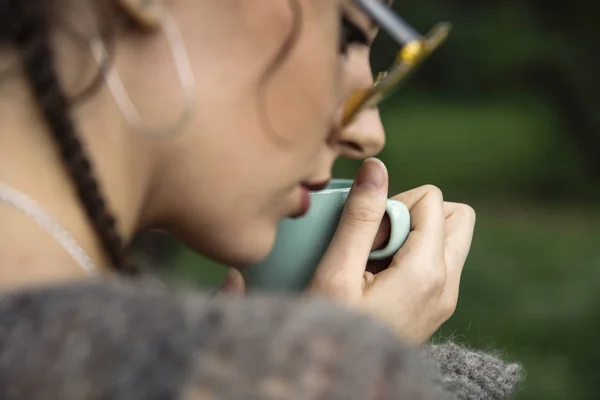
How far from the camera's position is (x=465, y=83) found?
5824 mm

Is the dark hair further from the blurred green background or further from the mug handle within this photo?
the blurred green background

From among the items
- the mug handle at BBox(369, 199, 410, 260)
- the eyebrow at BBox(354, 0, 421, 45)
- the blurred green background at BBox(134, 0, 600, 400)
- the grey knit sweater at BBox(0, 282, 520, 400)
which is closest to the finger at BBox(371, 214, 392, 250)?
the mug handle at BBox(369, 199, 410, 260)

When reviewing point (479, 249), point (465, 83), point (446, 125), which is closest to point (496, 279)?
point (479, 249)

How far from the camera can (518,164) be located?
5.12m

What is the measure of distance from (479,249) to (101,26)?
3.25 m

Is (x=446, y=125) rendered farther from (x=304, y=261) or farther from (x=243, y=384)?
(x=243, y=384)

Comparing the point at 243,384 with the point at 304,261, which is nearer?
the point at 243,384

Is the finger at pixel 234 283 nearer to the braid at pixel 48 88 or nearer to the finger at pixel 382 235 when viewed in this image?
the finger at pixel 382 235

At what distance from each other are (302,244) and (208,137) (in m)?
0.34

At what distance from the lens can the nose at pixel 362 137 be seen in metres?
1.02

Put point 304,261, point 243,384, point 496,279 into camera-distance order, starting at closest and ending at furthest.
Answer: point 243,384 < point 304,261 < point 496,279

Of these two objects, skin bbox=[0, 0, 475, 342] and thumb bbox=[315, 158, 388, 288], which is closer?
skin bbox=[0, 0, 475, 342]

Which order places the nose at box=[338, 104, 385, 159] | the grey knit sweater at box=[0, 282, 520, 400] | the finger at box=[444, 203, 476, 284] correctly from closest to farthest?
the grey knit sweater at box=[0, 282, 520, 400] < the nose at box=[338, 104, 385, 159] < the finger at box=[444, 203, 476, 284]

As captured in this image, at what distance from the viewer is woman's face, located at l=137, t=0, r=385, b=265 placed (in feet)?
2.65
